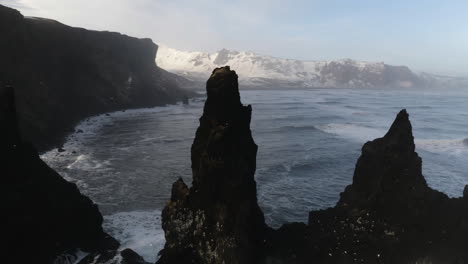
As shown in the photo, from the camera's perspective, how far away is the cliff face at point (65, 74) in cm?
5534

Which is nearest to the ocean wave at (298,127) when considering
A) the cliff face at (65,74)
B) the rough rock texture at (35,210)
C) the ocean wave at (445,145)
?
the ocean wave at (445,145)

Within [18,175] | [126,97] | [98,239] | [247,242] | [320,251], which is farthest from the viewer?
[126,97]

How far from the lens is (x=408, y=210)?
19516 millimetres

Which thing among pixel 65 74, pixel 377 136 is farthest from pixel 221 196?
pixel 65 74

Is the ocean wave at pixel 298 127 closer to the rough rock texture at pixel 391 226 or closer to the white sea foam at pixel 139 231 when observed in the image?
the white sea foam at pixel 139 231

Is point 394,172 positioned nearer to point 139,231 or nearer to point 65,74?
point 139,231

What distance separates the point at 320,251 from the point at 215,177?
671cm

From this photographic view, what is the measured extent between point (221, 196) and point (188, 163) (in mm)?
28829

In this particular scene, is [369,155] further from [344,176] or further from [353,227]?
[344,176]

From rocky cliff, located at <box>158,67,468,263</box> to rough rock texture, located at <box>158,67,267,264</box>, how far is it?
47 mm

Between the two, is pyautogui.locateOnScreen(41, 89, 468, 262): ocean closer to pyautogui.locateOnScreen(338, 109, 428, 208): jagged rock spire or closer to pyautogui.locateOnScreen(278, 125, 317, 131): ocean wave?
pyautogui.locateOnScreen(278, 125, 317, 131): ocean wave

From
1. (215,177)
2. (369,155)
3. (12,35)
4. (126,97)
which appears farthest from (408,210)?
(126,97)

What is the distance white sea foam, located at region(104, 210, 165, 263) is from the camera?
79.4 feet

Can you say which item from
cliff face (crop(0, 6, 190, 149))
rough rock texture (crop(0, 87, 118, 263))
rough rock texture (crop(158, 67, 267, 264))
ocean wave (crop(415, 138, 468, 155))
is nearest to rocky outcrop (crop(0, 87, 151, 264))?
rough rock texture (crop(0, 87, 118, 263))
